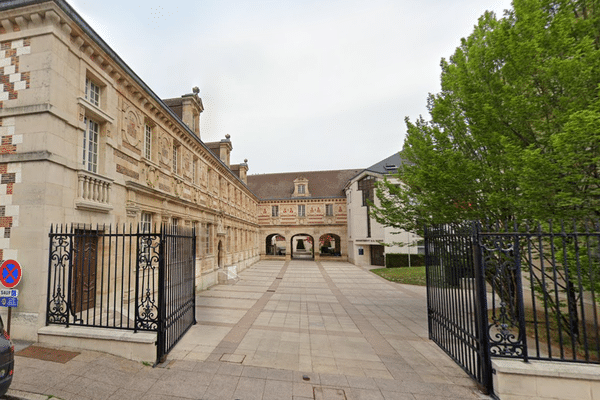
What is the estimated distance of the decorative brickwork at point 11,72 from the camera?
5918 millimetres

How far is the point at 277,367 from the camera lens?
498 centimetres

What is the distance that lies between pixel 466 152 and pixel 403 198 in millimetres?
2491

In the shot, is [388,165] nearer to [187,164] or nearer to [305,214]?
[305,214]

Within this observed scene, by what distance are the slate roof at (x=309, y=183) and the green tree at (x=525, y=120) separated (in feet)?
85.7

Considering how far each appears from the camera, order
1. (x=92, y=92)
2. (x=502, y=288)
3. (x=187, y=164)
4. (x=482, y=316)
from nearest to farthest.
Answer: (x=482, y=316), (x=502, y=288), (x=92, y=92), (x=187, y=164)

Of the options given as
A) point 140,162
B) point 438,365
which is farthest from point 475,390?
point 140,162

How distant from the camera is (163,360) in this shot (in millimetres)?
5059

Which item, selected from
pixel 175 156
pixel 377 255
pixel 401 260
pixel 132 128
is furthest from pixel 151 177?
pixel 377 255

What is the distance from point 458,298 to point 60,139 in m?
9.19

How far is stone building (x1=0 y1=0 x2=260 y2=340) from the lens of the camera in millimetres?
5504

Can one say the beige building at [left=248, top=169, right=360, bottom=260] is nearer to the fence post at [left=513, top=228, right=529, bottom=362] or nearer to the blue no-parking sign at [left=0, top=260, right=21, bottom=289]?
the blue no-parking sign at [left=0, top=260, right=21, bottom=289]

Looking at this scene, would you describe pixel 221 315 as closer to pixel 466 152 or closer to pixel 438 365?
pixel 438 365

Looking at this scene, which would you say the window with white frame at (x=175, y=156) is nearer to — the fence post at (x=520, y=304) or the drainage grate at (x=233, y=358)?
the drainage grate at (x=233, y=358)

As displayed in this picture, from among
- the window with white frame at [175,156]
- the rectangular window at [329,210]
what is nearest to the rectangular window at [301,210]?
the rectangular window at [329,210]
